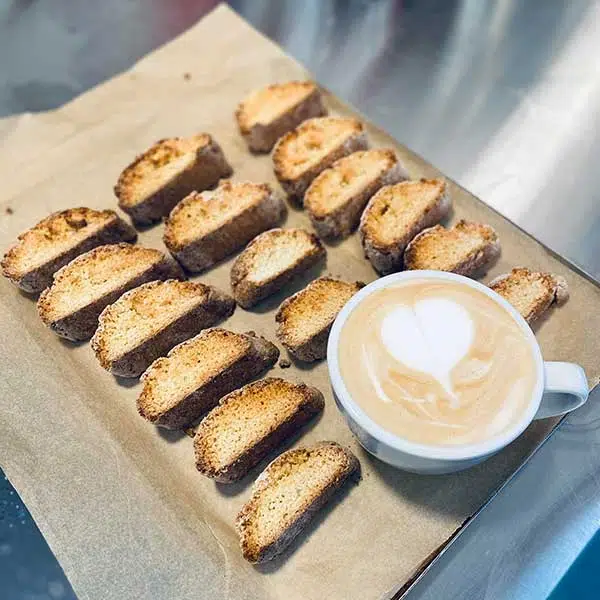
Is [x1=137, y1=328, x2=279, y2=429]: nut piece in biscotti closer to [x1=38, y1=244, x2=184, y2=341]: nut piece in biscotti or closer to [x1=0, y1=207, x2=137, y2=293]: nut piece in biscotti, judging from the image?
[x1=38, y1=244, x2=184, y2=341]: nut piece in biscotti

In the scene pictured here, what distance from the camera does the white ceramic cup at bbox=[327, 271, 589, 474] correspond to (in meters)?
1.24

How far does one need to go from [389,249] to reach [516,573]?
78 cm

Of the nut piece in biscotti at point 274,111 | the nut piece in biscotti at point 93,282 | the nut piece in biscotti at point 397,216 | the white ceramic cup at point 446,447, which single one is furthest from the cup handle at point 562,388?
the nut piece in biscotti at point 274,111

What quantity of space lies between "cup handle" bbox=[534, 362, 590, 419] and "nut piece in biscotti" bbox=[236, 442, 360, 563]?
0.43 meters

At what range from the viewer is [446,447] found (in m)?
1.24

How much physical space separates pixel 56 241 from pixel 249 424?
724 mm

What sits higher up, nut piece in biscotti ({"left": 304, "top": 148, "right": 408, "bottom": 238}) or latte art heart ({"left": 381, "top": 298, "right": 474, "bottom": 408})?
nut piece in biscotti ({"left": 304, "top": 148, "right": 408, "bottom": 238})

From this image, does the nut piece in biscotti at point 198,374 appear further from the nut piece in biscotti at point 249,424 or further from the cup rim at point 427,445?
the cup rim at point 427,445

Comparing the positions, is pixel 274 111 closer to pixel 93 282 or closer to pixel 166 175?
pixel 166 175

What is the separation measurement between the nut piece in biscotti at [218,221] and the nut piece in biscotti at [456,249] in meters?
0.40

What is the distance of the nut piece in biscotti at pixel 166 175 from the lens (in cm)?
186

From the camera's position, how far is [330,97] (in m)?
2.10

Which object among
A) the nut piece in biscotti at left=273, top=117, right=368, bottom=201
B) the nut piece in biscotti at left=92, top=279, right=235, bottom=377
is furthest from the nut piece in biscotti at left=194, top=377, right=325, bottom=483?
the nut piece in biscotti at left=273, top=117, right=368, bottom=201

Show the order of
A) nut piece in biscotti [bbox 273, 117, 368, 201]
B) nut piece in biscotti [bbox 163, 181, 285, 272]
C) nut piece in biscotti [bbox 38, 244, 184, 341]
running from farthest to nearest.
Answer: nut piece in biscotti [bbox 273, 117, 368, 201] < nut piece in biscotti [bbox 163, 181, 285, 272] < nut piece in biscotti [bbox 38, 244, 184, 341]
